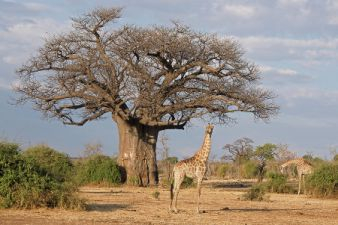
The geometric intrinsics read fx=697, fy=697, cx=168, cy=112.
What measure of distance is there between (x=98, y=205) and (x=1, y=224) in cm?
616

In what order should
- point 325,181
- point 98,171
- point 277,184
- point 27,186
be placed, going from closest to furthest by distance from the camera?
point 27,186 < point 325,181 < point 277,184 < point 98,171

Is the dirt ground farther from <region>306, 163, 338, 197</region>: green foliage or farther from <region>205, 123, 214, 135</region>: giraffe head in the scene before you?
<region>306, 163, 338, 197</region>: green foliage

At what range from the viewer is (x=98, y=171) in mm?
36156

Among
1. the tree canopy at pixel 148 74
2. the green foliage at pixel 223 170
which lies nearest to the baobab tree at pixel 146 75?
the tree canopy at pixel 148 74

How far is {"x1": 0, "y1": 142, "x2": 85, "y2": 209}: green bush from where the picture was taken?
1783 cm

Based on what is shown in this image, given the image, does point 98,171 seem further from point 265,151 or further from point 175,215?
point 265,151

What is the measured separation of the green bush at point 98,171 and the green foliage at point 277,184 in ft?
26.6

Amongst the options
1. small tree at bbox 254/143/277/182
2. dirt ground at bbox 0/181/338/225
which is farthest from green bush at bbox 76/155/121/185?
small tree at bbox 254/143/277/182

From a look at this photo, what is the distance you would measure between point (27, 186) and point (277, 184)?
56.9 feet

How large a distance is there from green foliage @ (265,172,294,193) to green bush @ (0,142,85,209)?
16.0 meters

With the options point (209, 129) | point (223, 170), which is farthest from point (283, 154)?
point (209, 129)

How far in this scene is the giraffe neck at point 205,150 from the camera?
19.8 m

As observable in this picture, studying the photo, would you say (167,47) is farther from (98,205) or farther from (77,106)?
(98,205)

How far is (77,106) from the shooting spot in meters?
37.1
